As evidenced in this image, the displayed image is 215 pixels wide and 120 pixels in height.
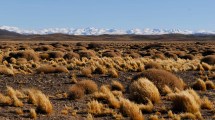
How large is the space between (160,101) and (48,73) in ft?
42.5

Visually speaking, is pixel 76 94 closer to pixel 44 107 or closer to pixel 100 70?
pixel 44 107

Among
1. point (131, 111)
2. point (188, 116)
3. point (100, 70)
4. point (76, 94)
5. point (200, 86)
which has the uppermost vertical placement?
point (131, 111)

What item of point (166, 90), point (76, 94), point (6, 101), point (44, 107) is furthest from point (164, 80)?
point (6, 101)

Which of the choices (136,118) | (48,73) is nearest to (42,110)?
(136,118)

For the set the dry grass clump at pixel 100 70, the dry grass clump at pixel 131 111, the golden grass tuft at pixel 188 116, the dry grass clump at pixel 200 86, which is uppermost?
the dry grass clump at pixel 131 111

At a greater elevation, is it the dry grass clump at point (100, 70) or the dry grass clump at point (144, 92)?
the dry grass clump at point (144, 92)

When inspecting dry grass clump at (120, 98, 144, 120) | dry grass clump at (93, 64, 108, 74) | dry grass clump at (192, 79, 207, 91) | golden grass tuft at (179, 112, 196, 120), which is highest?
dry grass clump at (120, 98, 144, 120)

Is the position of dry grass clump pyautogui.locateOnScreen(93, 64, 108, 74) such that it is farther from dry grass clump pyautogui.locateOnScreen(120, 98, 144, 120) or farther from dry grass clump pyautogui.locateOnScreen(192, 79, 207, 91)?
dry grass clump pyautogui.locateOnScreen(120, 98, 144, 120)

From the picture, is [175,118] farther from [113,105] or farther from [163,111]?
[113,105]

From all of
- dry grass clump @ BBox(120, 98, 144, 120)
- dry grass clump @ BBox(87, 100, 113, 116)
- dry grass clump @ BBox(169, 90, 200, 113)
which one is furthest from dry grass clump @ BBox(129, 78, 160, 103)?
dry grass clump @ BBox(120, 98, 144, 120)

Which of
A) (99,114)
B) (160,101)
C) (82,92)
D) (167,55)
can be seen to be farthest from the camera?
(167,55)

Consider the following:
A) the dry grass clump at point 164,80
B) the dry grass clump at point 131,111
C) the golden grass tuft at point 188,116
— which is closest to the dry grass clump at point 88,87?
the dry grass clump at point 164,80

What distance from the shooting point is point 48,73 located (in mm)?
28484

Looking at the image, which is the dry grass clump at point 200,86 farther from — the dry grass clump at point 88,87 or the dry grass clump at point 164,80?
the dry grass clump at point 88,87
